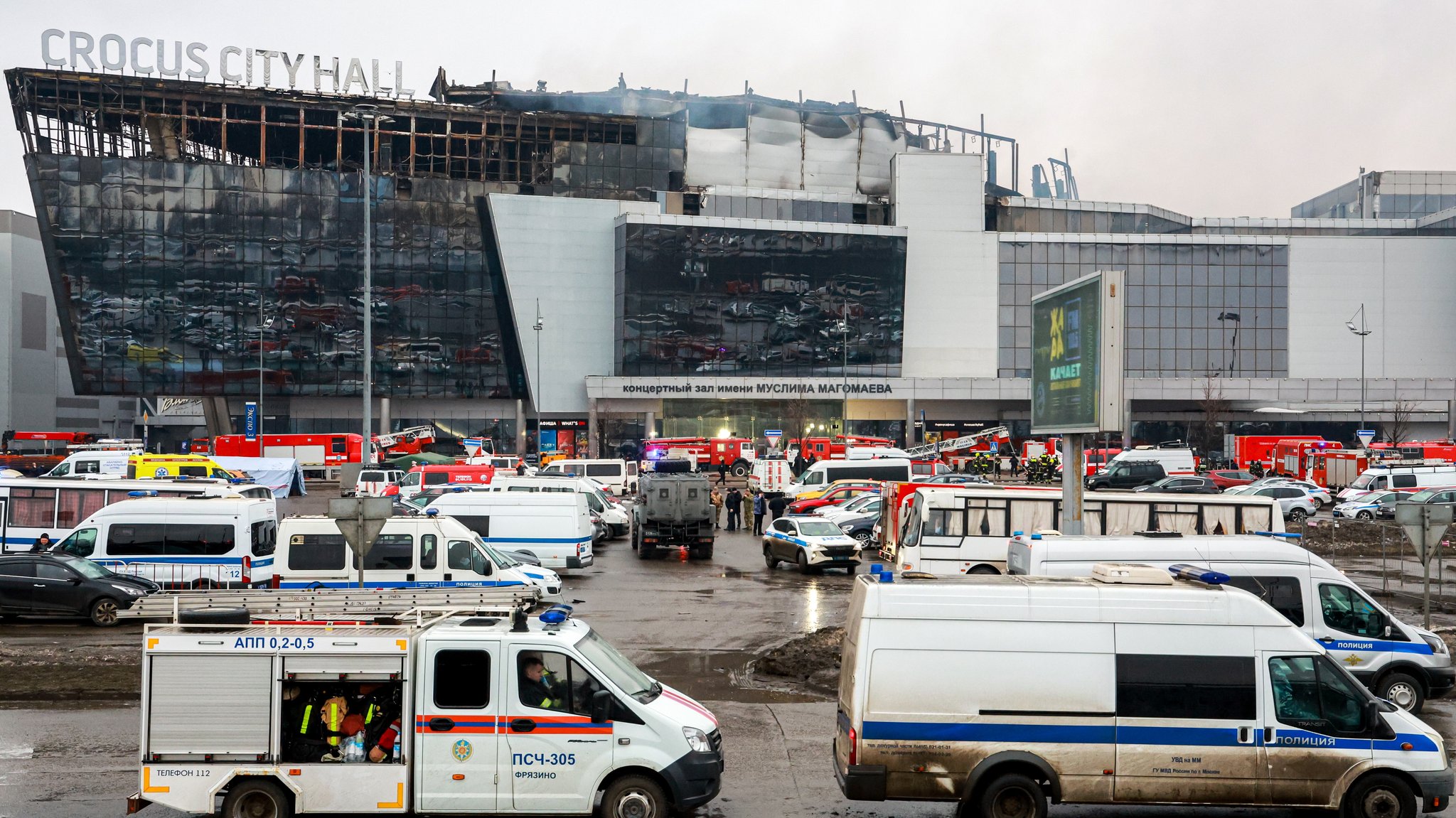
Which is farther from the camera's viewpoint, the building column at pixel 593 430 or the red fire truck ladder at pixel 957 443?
the building column at pixel 593 430

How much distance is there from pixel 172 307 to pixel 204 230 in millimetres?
6134

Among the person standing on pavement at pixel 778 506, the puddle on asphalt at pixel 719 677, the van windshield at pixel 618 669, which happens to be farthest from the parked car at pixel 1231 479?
the van windshield at pixel 618 669

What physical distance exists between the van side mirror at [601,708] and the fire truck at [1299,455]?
56910 mm

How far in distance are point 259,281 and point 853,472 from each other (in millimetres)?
56274

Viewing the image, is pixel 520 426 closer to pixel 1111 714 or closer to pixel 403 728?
pixel 403 728

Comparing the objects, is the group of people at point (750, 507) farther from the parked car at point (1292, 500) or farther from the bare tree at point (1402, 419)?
the bare tree at point (1402, 419)

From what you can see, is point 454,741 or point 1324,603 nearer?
point 454,741

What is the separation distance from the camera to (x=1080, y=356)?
796 inches

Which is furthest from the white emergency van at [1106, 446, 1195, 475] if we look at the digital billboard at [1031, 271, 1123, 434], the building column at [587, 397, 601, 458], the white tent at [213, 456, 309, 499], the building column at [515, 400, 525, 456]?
the building column at [515, 400, 525, 456]

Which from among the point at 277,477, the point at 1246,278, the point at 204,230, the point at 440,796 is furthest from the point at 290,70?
the point at 440,796

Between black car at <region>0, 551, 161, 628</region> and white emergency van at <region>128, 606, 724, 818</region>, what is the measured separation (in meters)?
13.5

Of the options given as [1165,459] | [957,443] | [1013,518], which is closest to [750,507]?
[1165,459]

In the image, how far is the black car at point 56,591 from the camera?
21.0 meters

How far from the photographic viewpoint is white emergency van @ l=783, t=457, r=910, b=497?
48562 mm
